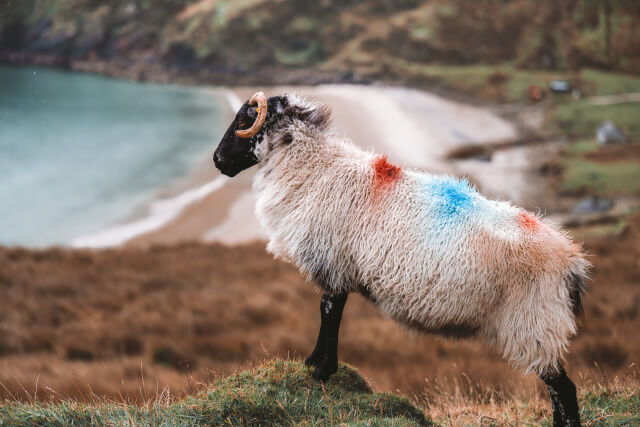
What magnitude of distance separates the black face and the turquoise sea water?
16843mm

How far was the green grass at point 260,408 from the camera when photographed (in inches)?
126

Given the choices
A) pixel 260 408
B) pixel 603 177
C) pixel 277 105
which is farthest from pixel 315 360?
pixel 603 177

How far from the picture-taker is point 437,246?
3.26 m

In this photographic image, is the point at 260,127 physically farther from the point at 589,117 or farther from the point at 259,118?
the point at 589,117

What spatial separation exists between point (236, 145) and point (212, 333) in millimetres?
6479

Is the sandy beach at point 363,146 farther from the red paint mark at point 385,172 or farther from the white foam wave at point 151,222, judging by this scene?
the red paint mark at point 385,172

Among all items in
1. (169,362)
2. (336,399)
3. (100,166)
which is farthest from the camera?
(100,166)

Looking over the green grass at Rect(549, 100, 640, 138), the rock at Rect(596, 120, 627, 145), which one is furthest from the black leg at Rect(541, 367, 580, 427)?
the green grass at Rect(549, 100, 640, 138)

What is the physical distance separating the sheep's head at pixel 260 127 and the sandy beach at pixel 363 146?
31.8 feet

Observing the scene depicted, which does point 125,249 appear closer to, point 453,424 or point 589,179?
point 453,424

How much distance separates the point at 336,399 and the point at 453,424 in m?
1.06

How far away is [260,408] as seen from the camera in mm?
3445

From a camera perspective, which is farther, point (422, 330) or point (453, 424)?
point (453, 424)

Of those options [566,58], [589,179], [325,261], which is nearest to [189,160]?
[589,179]
